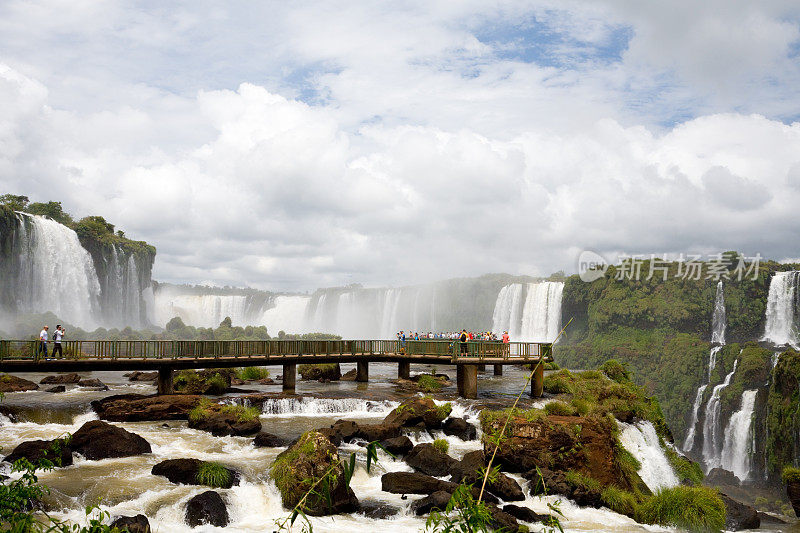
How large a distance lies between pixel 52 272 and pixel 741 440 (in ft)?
248

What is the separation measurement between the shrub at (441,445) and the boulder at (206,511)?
8211mm

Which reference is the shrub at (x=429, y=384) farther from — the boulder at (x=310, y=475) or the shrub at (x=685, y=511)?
the boulder at (x=310, y=475)

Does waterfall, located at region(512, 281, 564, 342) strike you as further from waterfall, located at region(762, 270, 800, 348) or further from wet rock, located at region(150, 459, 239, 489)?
wet rock, located at region(150, 459, 239, 489)

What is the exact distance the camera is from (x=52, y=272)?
2876 inches

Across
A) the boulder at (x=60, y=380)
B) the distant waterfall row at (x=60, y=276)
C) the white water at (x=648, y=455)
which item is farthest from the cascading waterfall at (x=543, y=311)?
the distant waterfall row at (x=60, y=276)

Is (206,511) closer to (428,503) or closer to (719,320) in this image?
(428,503)

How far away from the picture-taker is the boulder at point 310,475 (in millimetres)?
16109

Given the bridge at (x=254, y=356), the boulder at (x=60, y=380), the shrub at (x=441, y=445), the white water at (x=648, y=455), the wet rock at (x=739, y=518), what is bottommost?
the wet rock at (x=739, y=518)

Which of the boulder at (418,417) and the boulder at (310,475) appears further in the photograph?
the boulder at (418,417)

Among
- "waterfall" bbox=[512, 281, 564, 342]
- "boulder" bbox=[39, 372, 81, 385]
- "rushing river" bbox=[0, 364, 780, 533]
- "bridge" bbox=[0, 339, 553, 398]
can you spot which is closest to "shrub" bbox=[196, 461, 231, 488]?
"rushing river" bbox=[0, 364, 780, 533]

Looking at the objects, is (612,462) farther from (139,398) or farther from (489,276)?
(489,276)

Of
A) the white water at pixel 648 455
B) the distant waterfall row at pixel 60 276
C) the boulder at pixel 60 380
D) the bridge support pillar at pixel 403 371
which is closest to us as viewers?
the white water at pixel 648 455

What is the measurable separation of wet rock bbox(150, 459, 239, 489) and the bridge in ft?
34.7

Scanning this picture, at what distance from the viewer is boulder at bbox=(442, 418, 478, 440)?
23.6 meters
